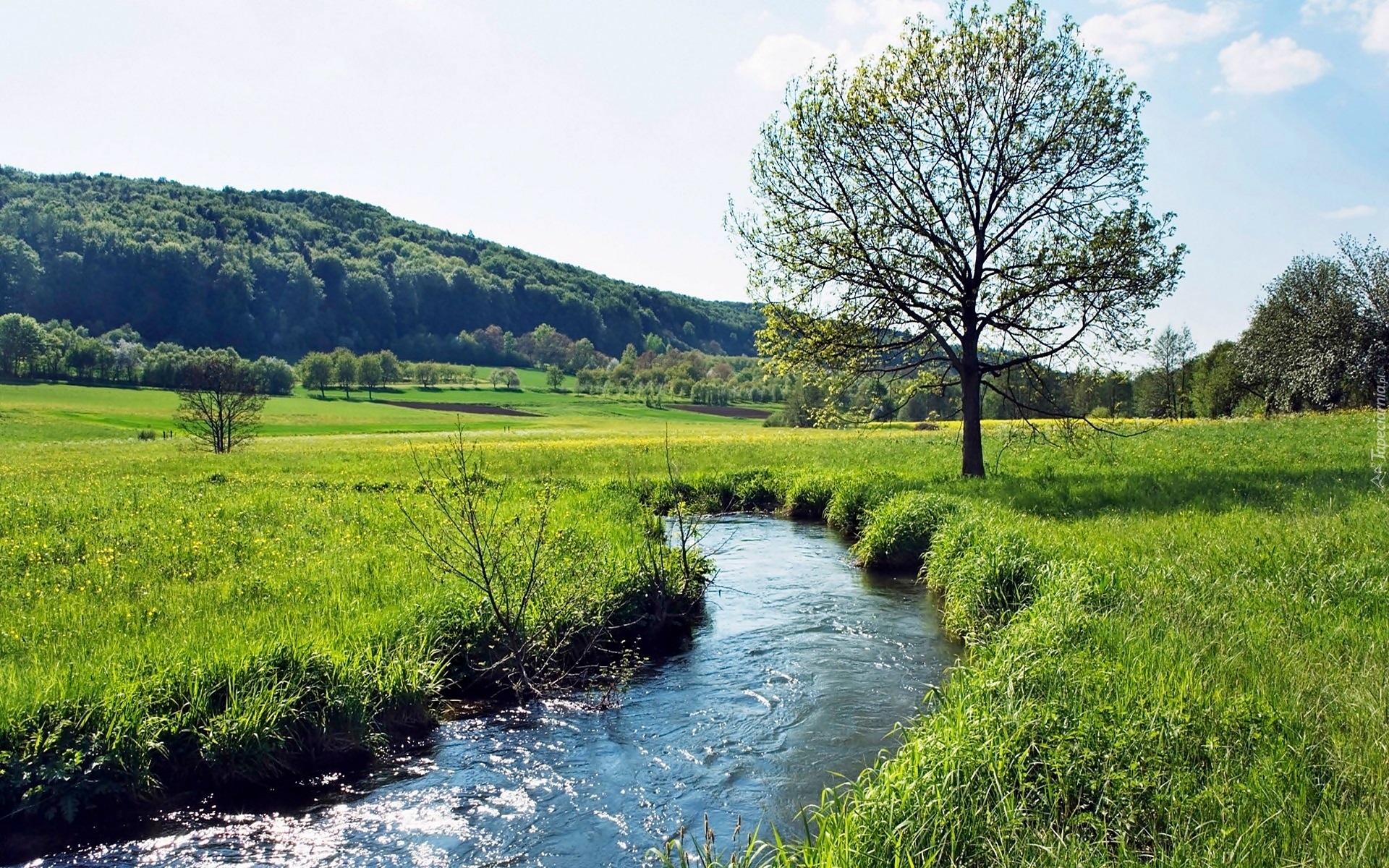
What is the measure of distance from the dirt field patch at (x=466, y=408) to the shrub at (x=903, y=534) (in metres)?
76.4

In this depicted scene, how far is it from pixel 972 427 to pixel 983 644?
521 inches

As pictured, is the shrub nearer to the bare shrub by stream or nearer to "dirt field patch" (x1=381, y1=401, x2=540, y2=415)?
the bare shrub by stream

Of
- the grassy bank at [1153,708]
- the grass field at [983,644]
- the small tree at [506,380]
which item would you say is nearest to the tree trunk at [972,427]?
the grass field at [983,644]

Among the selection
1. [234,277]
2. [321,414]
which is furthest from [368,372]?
[234,277]

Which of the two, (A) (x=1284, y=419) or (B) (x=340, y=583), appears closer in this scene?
(B) (x=340, y=583)

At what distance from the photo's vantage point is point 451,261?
7854 inches

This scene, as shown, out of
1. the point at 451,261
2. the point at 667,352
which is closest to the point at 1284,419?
the point at 667,352

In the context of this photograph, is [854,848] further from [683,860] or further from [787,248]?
[787,248]

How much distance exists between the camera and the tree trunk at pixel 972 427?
2073cm

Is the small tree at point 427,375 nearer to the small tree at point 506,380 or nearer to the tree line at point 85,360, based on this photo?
the small tree at point 506,380

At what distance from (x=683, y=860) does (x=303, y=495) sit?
58.4ft

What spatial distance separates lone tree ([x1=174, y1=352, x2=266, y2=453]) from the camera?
1729 inches

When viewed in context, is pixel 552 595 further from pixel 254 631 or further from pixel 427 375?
pixel 427 375

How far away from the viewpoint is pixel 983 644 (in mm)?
9289
